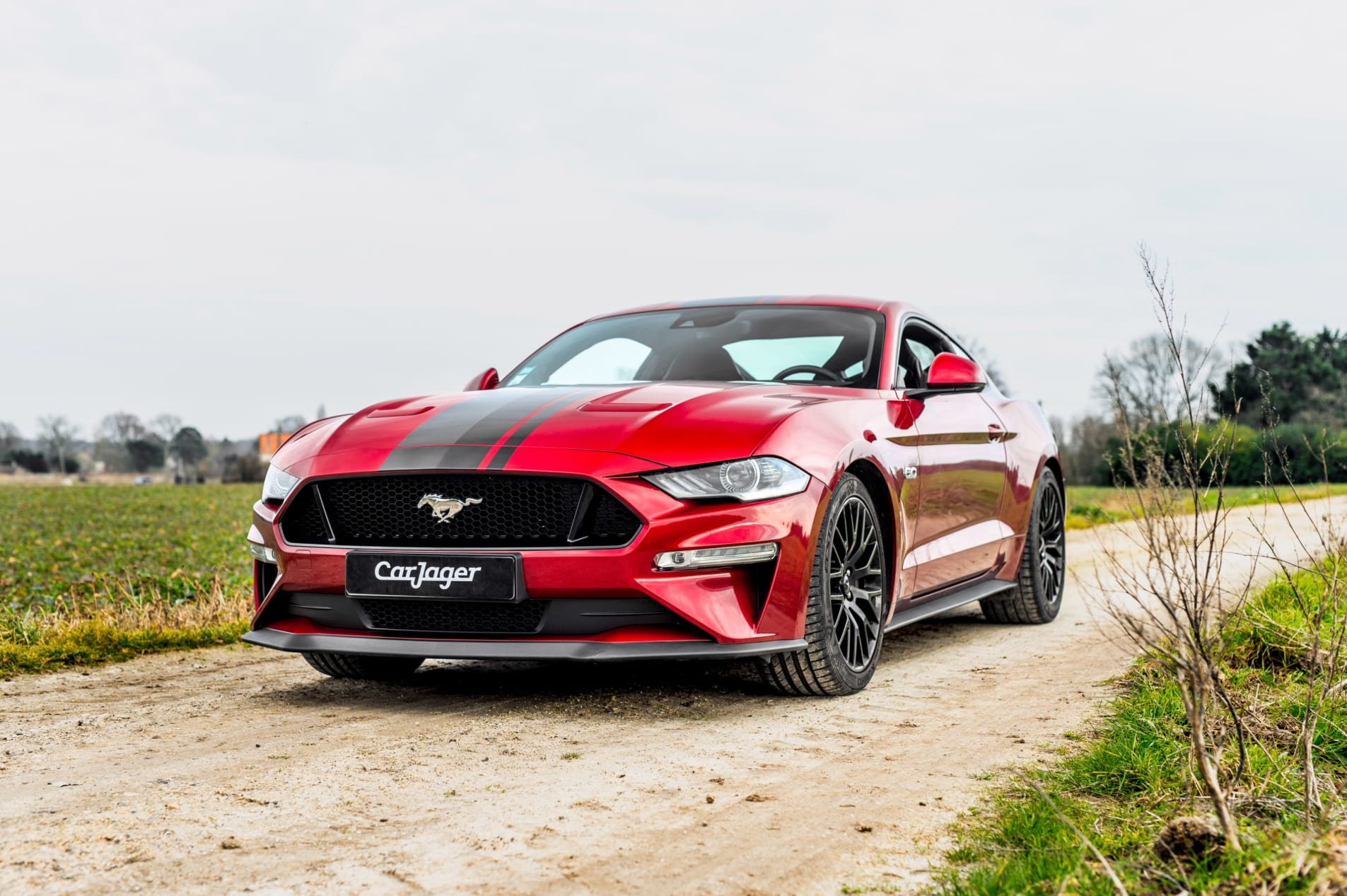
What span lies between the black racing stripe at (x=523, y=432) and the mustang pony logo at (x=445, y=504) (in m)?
0.14

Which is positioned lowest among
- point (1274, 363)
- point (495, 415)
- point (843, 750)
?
point (843, 750)

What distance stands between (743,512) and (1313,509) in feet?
49.3

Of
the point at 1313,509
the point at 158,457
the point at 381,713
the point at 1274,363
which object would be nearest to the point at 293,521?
the point at 381,713

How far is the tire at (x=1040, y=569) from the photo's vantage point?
683cm

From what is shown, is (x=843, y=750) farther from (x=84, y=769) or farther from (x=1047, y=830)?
(x=84, y=769)

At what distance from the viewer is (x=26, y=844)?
2.76m

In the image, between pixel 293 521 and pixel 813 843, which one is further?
pixel 293 521

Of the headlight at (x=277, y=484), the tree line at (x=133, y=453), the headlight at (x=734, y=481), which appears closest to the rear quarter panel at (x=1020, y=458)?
the headlight at (x=734, y=481)

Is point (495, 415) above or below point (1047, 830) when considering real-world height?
above

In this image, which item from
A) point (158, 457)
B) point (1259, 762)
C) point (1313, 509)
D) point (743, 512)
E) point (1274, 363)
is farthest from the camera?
point (158, 457)

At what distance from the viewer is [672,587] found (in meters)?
3.96

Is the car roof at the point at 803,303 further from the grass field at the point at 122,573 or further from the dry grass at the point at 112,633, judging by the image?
the dry grass at the point at 112,633

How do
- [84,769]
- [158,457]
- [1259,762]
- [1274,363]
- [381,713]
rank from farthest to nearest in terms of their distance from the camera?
[158,457] < [1274,363] < [381,713] < [84,769] < [1259,762]

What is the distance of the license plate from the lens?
13.1 ft
